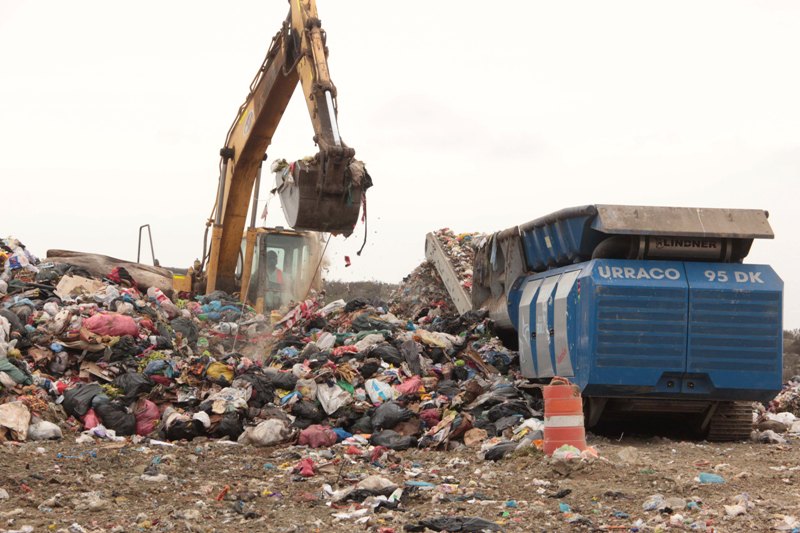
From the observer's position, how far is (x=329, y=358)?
32.4 feet

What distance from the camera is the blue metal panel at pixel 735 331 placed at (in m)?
7.91

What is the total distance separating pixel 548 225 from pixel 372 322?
2791 millimetres

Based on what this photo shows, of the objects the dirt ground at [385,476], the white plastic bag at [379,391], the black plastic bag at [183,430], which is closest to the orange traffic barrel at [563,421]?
the dirt ground at [385,476]

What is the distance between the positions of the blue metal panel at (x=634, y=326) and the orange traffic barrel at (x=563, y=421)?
85cm

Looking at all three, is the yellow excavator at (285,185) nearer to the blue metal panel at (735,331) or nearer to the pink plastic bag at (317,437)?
the pink plastic bag at (317,437)

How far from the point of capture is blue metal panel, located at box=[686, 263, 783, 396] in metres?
7.91

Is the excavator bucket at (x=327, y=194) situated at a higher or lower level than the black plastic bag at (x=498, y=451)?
higher

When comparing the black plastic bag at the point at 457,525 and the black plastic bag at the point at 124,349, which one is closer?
the black plastic bag at the point at 457,525

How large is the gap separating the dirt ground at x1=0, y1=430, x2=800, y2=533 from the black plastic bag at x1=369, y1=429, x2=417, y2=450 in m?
0.17

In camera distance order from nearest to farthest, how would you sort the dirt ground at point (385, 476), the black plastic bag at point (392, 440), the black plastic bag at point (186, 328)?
the dirt ground at point (385, 476), the black plastic bag at point (392, 440), the black plastic bag at point (186, 328)

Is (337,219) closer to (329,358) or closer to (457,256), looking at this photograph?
(329,358)

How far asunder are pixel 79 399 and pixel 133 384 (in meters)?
0.49

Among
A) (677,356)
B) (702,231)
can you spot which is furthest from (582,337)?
(702,231)

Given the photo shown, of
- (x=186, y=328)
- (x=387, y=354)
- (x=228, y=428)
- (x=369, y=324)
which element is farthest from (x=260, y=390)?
(x=186, y=328)
